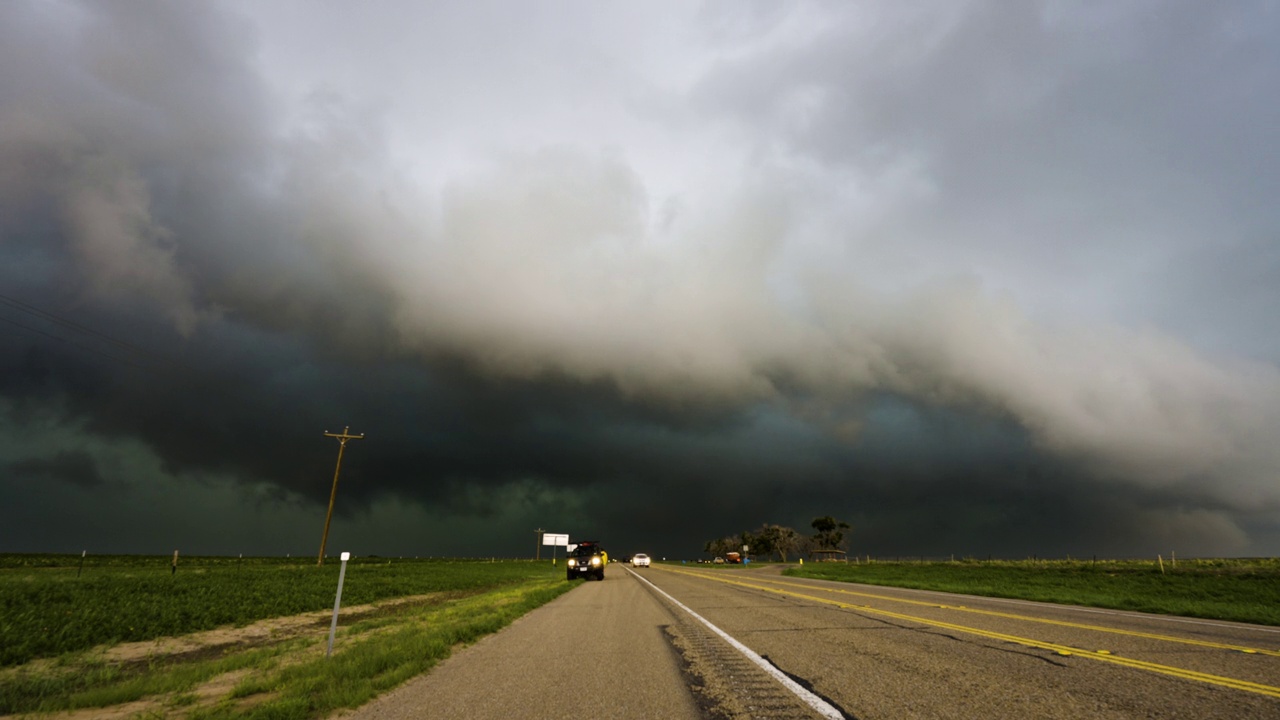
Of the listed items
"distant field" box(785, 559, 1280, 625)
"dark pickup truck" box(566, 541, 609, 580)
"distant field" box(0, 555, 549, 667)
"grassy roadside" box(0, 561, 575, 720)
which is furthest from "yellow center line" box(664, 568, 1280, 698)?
"dark pickup truck" box(566, 541, 609, 580)

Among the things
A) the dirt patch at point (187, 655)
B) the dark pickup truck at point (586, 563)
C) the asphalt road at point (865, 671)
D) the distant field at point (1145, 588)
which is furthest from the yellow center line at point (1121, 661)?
the dark pickup truck at point (586, 563)

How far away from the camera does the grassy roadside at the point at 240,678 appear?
693 cm

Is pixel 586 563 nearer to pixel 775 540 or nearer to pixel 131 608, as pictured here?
pixel 131 608

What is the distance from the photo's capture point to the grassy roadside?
6930 mm

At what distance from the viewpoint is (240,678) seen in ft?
29.7

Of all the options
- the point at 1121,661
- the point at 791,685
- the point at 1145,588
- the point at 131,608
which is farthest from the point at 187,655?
the point at 1145,588

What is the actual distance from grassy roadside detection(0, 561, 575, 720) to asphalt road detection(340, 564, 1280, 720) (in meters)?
0.63

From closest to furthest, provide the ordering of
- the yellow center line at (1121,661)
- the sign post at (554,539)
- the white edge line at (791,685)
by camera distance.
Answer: the white edge line at (791,685), the yellow center line at (1121,661), the sign post at (554,539)

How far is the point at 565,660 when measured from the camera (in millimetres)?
9016

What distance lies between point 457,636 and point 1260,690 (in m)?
12.2

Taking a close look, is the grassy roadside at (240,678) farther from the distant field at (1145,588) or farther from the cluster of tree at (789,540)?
the cluster of tree at (789,540)

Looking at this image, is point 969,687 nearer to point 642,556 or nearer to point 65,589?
point 65,589

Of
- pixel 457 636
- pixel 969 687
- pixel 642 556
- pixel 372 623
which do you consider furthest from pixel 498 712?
pixel 642 556

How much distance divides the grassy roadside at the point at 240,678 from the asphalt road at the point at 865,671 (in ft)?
2.08
